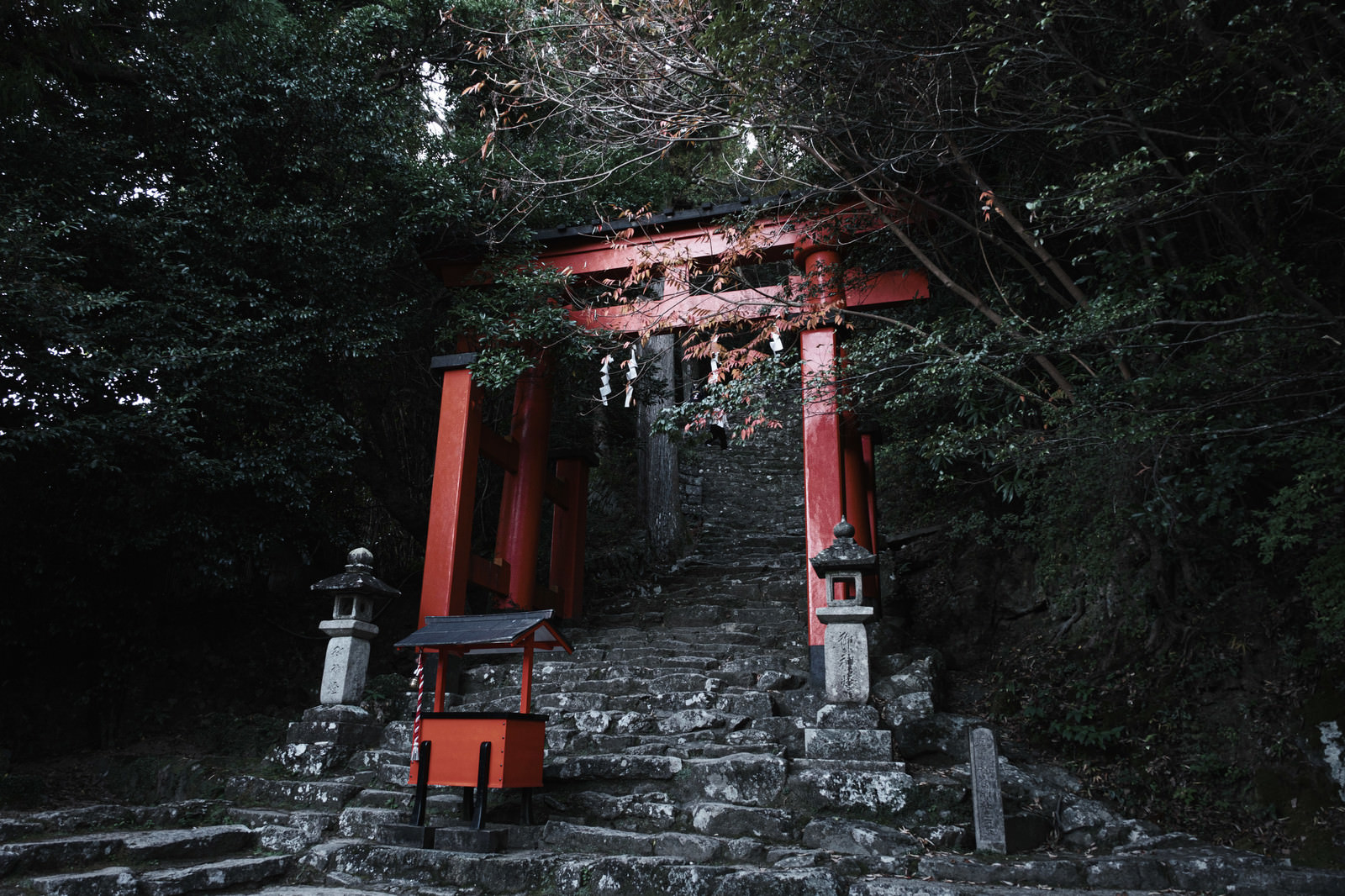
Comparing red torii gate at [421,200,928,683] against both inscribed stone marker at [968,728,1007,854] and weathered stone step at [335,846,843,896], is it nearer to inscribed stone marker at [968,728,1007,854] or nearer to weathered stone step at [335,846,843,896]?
inscribed stone marker at [968,728,1007,854]

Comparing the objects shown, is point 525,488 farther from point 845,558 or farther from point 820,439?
point 845,558

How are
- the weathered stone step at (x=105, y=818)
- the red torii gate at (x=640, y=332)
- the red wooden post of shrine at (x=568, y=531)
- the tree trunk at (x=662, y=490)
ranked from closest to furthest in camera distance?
the weathered stone step at (x=105, y=818) → the red torii gate at (x=640, y=332) → the red wooden post of shrine at (x=568, y=531) → the tree trunk at (x=662, y=490)

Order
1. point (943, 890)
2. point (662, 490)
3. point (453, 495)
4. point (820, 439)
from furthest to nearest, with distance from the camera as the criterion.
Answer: point (662, 490) < point (453, 495) < point (820, 439) < point (943, 890)

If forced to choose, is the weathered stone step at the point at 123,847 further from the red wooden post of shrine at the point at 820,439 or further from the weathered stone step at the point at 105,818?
the red wooden post of shrine at the point at 820,439

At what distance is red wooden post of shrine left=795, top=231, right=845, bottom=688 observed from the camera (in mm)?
6672

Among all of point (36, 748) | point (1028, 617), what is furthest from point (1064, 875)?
point (36, 748)

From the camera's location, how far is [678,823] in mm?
5062

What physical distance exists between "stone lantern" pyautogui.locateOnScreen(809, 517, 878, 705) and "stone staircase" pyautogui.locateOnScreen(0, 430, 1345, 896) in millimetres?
323

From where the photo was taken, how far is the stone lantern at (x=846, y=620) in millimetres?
5781

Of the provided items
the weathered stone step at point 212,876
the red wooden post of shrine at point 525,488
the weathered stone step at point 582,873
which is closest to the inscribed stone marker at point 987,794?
the weathered stone step at point 582,873

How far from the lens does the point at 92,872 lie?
4.34 metres

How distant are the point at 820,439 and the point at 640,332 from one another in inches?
78.6

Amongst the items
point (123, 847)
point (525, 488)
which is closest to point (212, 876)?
point (123, 847)

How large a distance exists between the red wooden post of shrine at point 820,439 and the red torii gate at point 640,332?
1 centimetres
